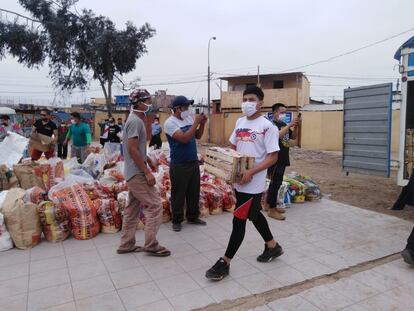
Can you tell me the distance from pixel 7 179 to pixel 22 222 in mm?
2056

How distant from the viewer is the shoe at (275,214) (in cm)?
531

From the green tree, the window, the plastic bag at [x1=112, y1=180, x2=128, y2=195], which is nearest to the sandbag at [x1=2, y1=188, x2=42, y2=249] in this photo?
the plastic bag at [x1=112, y1=180, x2=128, y2=195]

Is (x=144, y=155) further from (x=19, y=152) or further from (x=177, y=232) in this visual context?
(x=19, y=152)

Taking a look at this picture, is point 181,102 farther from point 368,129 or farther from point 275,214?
point 368,129

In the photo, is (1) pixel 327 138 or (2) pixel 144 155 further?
(1) pixel 327 138

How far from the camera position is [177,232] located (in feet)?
15.5

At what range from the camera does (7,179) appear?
5805 mm

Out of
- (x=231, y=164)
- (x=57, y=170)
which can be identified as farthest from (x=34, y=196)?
(x=231, y=164)

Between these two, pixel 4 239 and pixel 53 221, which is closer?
pixel 4 239

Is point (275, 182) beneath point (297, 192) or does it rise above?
above

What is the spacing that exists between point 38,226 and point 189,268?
200 centimetres

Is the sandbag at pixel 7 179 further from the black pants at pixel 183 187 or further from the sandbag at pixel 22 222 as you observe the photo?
the black pants at pixel 183 187

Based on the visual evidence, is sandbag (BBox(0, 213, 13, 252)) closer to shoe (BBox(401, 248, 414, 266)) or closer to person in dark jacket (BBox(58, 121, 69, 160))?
shoe (BBox(401, 248, 414, 266))

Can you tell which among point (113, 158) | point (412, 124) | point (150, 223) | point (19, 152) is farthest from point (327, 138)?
point (150, 223)
